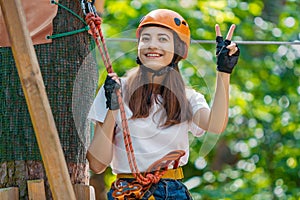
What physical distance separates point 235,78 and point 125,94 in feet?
18.8

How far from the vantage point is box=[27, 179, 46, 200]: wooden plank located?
342 cm

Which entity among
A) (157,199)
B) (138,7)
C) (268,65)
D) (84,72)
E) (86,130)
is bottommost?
(157,199)

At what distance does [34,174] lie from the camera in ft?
11.5

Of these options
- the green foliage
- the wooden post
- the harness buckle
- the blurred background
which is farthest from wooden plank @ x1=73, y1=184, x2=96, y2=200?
the green foliage

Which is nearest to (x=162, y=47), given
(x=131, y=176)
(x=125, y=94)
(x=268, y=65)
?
(x=125, y=94)

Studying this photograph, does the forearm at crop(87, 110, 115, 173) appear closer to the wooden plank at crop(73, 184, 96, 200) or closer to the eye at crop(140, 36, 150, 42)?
the wooden plank at crop(73, 184, 96, 200)

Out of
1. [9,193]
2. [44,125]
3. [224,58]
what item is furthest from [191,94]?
[9,193]

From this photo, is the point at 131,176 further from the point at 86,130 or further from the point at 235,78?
Answer: the point at 235,78

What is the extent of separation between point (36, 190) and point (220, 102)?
850 millimetres

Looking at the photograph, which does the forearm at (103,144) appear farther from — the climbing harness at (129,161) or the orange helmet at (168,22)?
the orange helmet at (168,22)

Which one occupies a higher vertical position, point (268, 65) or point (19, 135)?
point (268, 65)

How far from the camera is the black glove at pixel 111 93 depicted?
3.24m

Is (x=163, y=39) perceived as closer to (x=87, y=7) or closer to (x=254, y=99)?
(x=87, y=7)

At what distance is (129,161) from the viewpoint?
3.29 m
